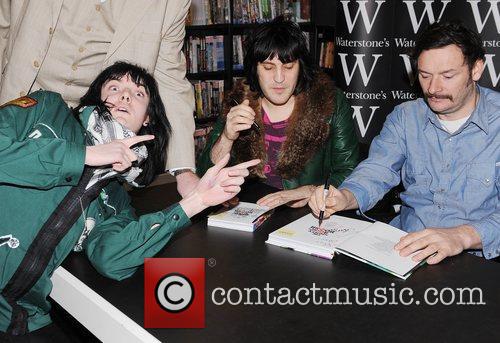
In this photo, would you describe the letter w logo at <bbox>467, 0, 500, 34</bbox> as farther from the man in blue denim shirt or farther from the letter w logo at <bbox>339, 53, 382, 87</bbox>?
the man in blue denim shirt

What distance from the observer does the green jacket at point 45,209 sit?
139 cm

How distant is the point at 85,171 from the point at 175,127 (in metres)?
0.59

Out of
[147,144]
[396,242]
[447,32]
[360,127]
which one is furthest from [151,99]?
[360,127]

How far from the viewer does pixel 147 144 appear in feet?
6.09

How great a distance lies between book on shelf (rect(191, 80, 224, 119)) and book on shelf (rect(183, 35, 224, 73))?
12 cm

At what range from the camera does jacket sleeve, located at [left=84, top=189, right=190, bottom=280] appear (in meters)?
1.45

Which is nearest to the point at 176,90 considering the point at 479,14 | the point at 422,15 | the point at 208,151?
the point at 208,151

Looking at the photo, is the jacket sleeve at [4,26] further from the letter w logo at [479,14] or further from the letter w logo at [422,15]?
the letter w logo at [479,14]

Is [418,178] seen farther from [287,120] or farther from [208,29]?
[208,29]

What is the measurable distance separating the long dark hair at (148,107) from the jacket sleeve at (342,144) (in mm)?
767

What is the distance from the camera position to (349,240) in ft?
5.24

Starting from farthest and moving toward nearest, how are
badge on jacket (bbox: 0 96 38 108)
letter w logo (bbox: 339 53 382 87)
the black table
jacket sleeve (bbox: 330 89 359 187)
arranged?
letter w logo (bbox: 339 53 382 87) → jacket sleeve (bbox: 330 89 359 187) → badge on jacket (bbox: 0 96 38 108) → the black table

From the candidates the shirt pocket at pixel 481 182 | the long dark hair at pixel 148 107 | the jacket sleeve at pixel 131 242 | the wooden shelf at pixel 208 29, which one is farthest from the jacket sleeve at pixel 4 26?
the wooden shelf at pixel 208 29

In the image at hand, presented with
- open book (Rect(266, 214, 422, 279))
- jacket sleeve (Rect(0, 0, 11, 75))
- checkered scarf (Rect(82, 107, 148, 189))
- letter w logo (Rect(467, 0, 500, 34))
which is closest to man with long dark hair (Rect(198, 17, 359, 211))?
open book (Rect(266, 214, 422, 279))
